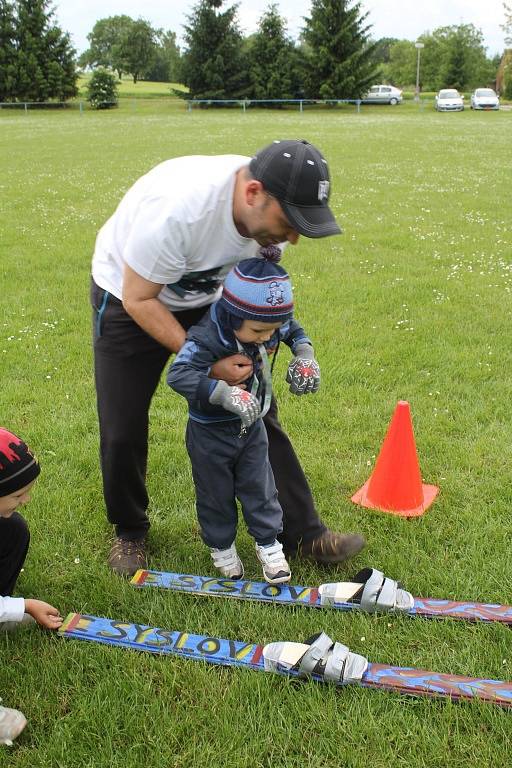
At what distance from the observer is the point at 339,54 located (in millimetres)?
46875

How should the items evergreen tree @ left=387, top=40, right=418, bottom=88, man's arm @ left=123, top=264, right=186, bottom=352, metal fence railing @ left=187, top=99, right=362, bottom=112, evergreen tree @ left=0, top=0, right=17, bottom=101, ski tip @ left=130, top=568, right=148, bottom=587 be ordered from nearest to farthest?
man's arm @ left=123, top=264, right=186, bottom=352 < ski tip @ left=130, top=568, right=148, bottom=587 < evergreen tree @ left=0, top=0, right=17, bottom=101 < metal fence railing @ left=187, top=99, right=362, bottom=112 < evergreen tree @ left=387, top=40, right=418, bottom=88

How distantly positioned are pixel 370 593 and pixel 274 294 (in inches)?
50.4

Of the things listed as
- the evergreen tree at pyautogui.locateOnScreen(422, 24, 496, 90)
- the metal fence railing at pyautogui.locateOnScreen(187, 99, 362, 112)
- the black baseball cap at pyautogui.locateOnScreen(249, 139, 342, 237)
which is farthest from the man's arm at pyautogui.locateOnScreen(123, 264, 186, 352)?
the evergreen tree at pyautogui.locateOnScreen(422, 24, 496, 90)

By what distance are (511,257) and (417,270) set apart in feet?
4.42

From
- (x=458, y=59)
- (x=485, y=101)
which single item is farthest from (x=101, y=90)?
(x=458, y=59)

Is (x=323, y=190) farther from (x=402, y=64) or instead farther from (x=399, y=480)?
(x=402, y=64)

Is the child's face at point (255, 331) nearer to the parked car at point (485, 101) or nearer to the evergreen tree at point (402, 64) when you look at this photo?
the parked car at point (485, 101)

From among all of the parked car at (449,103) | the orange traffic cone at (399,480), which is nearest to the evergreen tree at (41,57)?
the parked car at (449,103)

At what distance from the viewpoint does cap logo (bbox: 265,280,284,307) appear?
2393 millimetres

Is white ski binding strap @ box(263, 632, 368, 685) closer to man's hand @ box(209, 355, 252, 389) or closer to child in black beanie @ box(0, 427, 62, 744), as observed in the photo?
child in black beanie @ box(0, 427, 62, 744)

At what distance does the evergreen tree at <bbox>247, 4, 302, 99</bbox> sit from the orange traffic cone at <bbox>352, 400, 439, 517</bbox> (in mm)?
48597

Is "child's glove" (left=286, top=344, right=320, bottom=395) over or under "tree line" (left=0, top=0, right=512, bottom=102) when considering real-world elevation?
under

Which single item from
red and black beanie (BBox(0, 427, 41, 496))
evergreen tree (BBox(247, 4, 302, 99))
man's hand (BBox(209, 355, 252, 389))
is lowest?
red and black beanie (BBox(0, 427, 41, 496))

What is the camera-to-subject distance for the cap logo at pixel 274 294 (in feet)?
7.85
